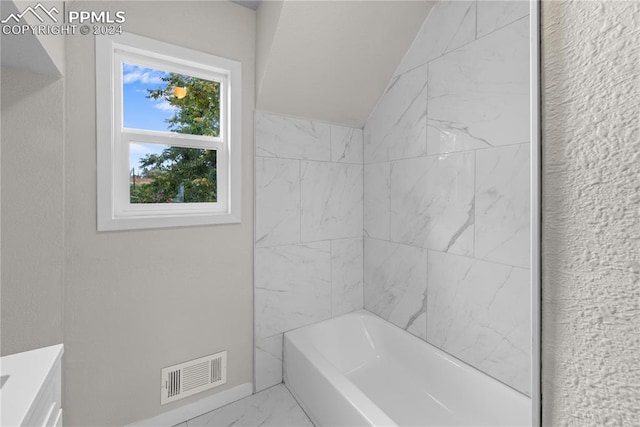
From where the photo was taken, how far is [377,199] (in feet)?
8.11

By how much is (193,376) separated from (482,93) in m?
2.40

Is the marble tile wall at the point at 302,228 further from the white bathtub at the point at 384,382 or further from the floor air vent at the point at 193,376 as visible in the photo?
the floor air vent at the point at 193,376

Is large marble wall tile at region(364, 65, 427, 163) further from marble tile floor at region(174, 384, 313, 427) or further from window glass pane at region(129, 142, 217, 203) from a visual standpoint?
marble tile floor at region(174, 384, 313, 427)

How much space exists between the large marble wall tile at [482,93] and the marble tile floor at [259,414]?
190cm

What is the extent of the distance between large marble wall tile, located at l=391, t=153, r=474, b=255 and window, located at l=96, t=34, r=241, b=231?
45.6 inches

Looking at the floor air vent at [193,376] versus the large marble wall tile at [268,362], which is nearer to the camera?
the floor air vent at [193,376]

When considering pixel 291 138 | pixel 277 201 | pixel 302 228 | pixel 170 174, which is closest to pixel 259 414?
pixel 302 228

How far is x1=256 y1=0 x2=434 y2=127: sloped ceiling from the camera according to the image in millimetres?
1810

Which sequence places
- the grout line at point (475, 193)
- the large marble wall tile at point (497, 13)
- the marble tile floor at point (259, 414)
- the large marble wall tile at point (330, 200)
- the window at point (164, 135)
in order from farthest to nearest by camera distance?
the large marble wall tile at point (330, 200) → the marble tile floor at point (259, 414) → the grout line at point (475, 193) → the window at point (164, 135) → the large marble wall tile at point (497, 13)

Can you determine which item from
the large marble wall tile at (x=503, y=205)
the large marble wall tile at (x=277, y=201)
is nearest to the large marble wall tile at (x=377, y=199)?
the large marble wall tile at (x=277, y=201)

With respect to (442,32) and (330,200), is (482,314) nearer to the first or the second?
(330,200)

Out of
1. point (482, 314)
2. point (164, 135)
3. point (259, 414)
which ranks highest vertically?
point (164, 135)

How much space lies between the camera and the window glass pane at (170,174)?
5.96 ft

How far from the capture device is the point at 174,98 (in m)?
1.95
